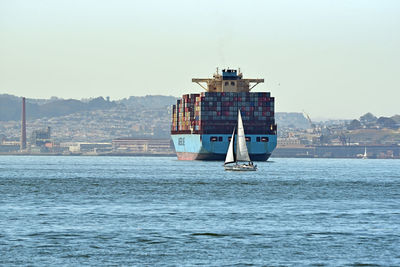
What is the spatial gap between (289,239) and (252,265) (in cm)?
747

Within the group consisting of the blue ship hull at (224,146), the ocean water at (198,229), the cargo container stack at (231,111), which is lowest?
the ocean water at (198,229)

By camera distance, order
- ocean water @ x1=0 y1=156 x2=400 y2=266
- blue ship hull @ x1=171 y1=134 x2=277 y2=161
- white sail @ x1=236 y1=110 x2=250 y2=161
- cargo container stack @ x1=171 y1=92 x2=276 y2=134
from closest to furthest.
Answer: ocean water @ x1=0 y1=156 x2=400 y2=266, white sail @ x1=236 y1=110 x2=250 y2=161, blue ship hull @ x1=171 y1=134 x2=277 y2=161, cargo container stack @ x1=171 y1=92 x2=276 y2=134

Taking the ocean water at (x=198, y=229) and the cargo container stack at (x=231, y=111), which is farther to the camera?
the cargo container stack at (x=231, y=111)

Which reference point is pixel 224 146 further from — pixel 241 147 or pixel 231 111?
pixel 241 147

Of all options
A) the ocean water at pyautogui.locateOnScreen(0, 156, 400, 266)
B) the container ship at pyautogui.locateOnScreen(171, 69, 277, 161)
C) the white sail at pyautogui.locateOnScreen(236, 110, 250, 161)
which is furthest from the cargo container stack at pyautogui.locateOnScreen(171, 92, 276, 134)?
the ocean water at pyautogui.locateOnScreen(0, 156, 400, 266)

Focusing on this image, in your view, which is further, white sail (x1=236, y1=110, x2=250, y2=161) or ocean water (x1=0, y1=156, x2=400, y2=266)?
white sail (x1=236, y1=110, x2=250, y2=161)

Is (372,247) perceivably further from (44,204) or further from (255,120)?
(255,120)

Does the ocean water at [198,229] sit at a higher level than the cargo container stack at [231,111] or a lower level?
lower

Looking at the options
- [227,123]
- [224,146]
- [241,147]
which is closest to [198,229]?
[241,147]

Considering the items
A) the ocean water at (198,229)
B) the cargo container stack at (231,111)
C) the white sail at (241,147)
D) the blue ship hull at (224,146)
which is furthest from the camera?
the cargo container stack at (231,111)

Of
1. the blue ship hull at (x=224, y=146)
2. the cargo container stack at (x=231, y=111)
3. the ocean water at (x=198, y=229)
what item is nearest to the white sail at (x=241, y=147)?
the ocean water at (x=198, y=229)

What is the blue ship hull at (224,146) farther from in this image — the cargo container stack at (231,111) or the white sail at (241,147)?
the white sail at (241,147)

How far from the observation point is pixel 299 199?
73.1 meters

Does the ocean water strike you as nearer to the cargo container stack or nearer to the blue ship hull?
the blue ship hull
